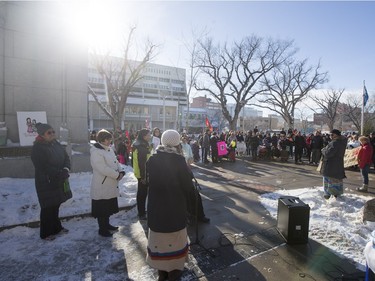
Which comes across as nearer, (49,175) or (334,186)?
(49,175)

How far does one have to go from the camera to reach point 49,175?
4262 mm

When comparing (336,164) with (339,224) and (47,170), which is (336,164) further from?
(47,170)

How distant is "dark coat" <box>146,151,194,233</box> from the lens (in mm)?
3084

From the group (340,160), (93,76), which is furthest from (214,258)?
(93,76)

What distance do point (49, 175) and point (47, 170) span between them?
10 cm

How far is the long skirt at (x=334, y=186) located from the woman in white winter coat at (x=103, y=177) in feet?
17.2

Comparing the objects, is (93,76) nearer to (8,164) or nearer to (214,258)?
(8,164)

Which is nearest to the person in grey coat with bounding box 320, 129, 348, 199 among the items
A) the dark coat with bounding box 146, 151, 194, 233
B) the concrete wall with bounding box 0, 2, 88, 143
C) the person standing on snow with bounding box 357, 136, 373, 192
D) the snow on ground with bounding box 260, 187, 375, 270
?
the snow on ground with bounding box 260, 187, 375, 270

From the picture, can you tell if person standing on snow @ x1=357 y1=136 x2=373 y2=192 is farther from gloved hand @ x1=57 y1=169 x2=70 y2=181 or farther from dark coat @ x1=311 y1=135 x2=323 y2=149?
gloved hand @ x1=57 y1=169 x2=70 y2=181

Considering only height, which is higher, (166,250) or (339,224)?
Result: (166,250)

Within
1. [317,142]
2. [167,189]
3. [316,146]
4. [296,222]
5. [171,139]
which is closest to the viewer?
[167,189]

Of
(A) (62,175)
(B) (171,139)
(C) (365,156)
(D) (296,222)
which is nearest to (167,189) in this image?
(B) (171,139)

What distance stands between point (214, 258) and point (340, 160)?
14.9 ft

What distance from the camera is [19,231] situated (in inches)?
188
